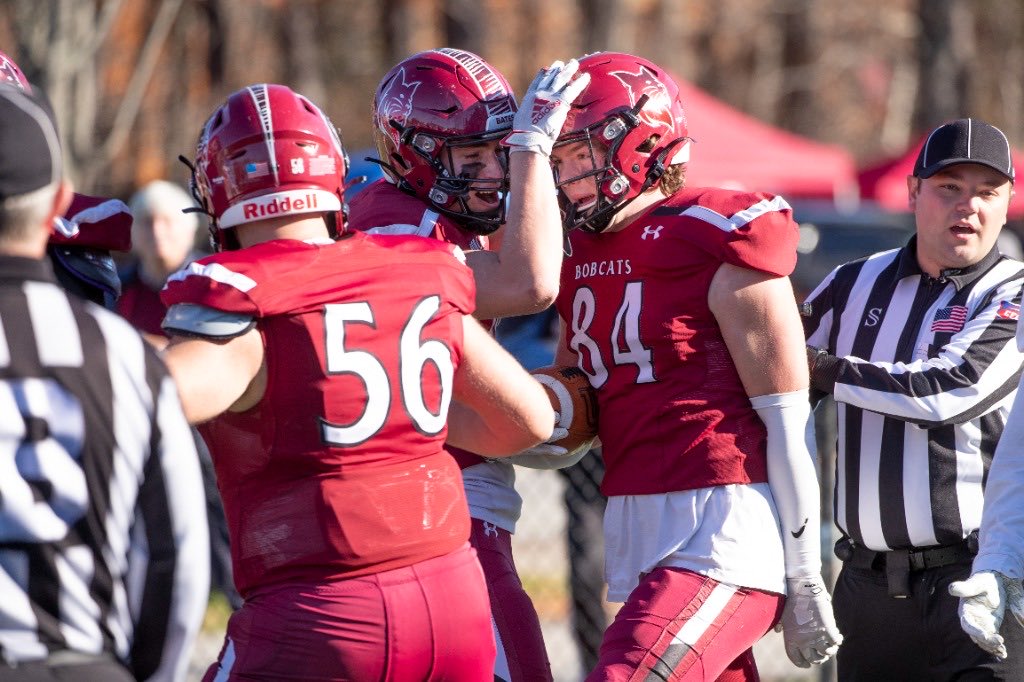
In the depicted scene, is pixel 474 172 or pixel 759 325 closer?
pixel 759 325

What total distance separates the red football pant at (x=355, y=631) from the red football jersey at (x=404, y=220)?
104 centimetres

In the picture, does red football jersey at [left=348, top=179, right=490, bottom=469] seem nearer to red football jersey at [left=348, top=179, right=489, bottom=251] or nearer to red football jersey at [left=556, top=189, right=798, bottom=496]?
red football jersey at [left=348, top=179, right=489, bottom=251]

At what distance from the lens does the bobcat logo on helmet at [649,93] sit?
3592 mm

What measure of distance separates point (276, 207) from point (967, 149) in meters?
2.15

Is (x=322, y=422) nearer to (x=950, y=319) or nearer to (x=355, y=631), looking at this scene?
(x=355, y=631)

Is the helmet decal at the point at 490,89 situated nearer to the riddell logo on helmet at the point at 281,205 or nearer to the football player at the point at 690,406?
the football player at the point at 690,406

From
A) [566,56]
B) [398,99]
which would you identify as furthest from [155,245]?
[566,56]

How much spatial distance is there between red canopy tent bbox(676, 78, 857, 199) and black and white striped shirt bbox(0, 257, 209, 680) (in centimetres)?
1023

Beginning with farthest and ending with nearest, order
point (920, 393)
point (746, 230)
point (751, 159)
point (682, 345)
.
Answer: point (751, 159) → point (920, 393) → point (682, 345) → point (746, 230)

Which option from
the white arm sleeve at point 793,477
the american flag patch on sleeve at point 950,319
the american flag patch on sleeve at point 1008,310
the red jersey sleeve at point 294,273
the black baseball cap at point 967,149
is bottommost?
the white arm sleeve at point 793,477

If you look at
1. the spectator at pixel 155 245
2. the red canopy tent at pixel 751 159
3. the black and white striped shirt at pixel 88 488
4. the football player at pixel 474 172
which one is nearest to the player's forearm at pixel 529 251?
the football player at pixel 474 172

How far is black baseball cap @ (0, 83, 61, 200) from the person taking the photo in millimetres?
2154

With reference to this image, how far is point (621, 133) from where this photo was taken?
3535mm

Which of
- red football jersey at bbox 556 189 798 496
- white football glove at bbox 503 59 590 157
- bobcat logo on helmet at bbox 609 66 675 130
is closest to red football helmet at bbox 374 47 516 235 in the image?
white football glove at bbox 503 59 590 157
